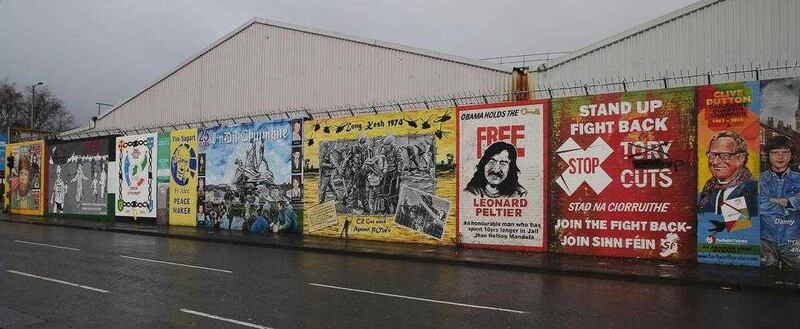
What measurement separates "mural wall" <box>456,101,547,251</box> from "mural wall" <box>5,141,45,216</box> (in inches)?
1014

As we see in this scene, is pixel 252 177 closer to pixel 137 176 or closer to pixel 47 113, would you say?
pixel 137 176

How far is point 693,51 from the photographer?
17.2 metres

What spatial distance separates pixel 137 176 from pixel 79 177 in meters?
5.30

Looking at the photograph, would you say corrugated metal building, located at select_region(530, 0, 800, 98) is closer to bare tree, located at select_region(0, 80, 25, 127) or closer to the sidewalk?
the sidewalk

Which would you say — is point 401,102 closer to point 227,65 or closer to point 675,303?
point 227,65

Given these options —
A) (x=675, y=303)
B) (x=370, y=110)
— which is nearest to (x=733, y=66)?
(x=675, y=303)

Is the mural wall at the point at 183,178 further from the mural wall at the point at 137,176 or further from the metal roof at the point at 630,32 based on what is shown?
the metal roof at the point at 630,32

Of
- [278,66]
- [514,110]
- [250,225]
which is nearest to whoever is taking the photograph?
[514,110]

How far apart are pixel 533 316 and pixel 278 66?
19622mm

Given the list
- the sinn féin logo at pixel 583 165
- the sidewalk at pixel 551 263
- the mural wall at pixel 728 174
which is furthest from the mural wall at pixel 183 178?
the mural wall at pixel 728 174

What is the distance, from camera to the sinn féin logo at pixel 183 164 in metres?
24.2

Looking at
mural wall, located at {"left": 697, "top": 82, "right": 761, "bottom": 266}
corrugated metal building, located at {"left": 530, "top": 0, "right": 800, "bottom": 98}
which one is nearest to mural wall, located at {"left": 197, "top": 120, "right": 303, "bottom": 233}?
corrugated metal building, located at {"left": 530, "top": 0, "right": 800, "bottom": 98}

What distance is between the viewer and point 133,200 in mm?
26531

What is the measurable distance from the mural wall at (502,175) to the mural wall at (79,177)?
1882cm
